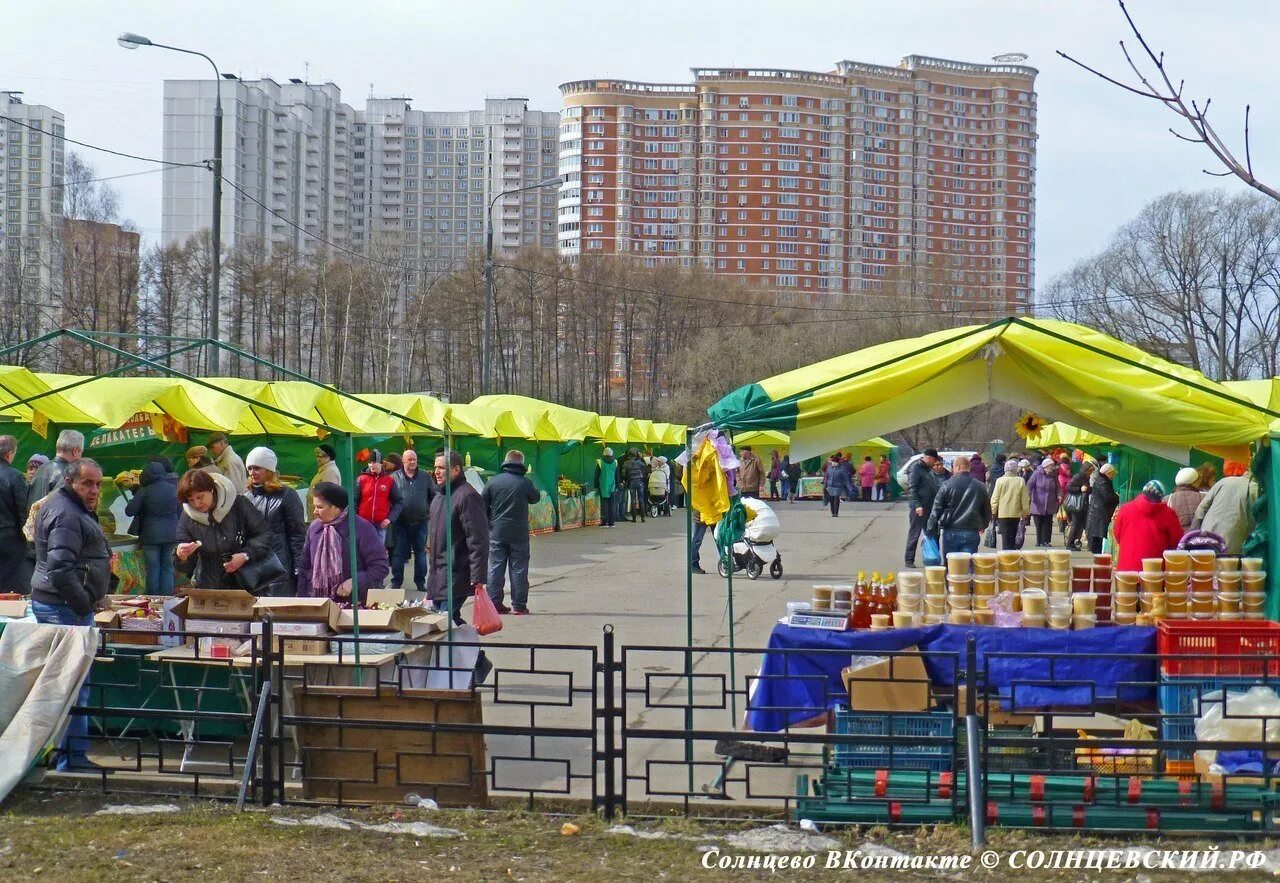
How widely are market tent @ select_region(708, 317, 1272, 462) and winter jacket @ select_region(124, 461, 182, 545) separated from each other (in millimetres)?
6360

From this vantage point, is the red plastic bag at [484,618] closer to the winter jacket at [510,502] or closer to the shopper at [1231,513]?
the winter jacket at [510,502]

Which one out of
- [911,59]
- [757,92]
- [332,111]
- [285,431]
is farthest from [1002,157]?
[285,431]

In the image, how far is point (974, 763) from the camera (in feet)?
19.8

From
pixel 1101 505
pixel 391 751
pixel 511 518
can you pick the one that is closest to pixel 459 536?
pixel 511 518

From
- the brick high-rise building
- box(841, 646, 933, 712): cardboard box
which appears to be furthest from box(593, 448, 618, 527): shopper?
the brick high-rise building

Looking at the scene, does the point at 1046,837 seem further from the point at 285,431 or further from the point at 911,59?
the point at 911,59

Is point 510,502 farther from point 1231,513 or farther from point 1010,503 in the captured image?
point 1010,503

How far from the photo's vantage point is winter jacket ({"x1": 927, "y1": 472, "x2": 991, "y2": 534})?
48.3 ft

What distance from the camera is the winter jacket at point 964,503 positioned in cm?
1472

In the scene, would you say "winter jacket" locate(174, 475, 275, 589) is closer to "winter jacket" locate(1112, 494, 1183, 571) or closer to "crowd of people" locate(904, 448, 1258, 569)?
"crowd of people" locate(904, 448, 1258, 569)

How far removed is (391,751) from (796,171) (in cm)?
11213

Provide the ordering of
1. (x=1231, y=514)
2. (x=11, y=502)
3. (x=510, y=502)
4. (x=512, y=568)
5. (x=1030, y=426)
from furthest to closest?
(x=512, y=568) → (x=510, y=502) → (x=1231, y=514) → (x=11, y=502) → (x=1030, y=426)

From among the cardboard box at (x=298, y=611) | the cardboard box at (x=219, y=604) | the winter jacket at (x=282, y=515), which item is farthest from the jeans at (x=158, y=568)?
the cardboard box at (x=298, y=611)

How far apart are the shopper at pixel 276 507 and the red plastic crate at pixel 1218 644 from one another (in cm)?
554
